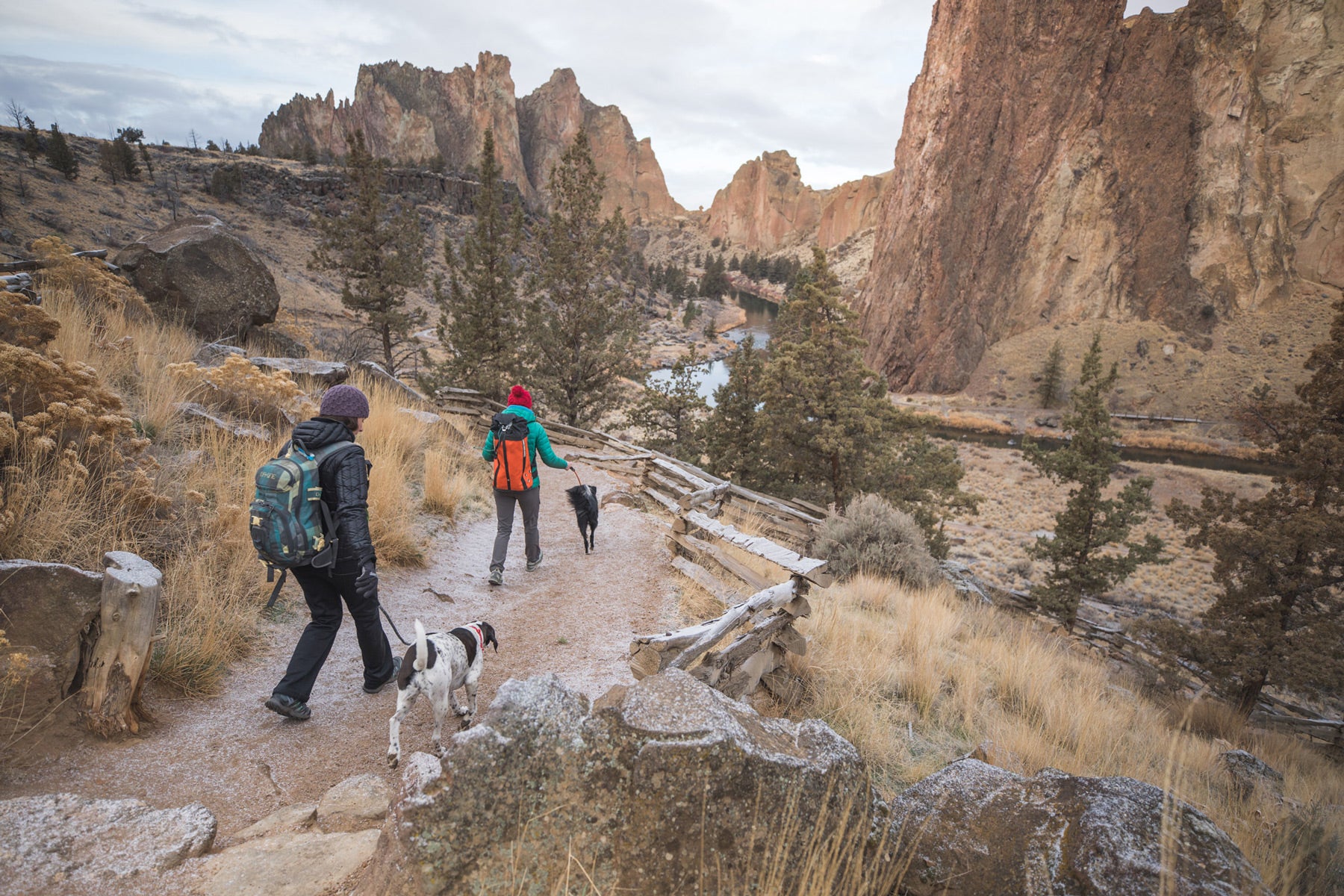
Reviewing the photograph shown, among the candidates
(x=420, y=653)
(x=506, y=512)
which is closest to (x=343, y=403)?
(x=420, y=653)

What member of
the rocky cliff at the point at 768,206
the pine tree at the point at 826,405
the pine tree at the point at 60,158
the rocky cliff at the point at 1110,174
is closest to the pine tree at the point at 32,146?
the pine tree at the point at 60,158

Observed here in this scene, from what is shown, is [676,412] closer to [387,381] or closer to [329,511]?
[387,381]

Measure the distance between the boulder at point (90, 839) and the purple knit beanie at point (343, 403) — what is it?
1.96 m

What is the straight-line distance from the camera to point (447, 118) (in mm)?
120562

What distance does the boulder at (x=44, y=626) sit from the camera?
2.55 m

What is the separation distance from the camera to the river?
47000 millimetres

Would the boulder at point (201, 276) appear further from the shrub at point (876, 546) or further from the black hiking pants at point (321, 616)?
the shrub at point (876, 546)

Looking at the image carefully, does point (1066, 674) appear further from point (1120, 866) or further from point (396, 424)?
point (396, 424)

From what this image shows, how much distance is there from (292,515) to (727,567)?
4.12m

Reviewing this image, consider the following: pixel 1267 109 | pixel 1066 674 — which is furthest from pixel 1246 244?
pixel 1066 674

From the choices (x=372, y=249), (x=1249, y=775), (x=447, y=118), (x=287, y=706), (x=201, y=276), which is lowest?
(x=1249, y=775)

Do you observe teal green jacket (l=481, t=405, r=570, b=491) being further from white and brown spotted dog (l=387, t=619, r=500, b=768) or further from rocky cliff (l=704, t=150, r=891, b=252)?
rocky cliff (l=704, t=150, r=891, b=252)

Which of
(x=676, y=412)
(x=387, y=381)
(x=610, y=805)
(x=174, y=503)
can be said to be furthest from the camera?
(x=676, y=412)

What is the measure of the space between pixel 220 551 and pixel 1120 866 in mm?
5239
